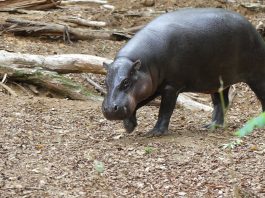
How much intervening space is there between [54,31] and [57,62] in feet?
6.86

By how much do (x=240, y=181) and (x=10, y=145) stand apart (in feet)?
6.91

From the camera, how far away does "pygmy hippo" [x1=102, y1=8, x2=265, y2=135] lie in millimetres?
5832

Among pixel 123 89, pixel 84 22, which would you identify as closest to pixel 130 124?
pixel 123 89

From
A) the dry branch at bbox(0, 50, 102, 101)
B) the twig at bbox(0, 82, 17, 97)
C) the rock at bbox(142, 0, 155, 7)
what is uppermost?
the dry branch at bbox(0, 50, 102, 101)

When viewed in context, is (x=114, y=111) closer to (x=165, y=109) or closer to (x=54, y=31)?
(x=165, y=109)

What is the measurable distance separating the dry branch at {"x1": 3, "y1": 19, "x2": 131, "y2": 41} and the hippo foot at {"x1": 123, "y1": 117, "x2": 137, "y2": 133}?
421 centimetres

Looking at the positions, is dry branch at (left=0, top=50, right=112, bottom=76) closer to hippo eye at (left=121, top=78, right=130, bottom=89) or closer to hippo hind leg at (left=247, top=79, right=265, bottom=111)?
hippo hind leg at (left=247, top=79, right=265, bottom=111)

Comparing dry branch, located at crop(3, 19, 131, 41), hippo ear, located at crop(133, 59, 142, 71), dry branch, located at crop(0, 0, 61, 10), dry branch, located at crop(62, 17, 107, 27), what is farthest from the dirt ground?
dry branch, located at crop(0, 0, 61, 10)

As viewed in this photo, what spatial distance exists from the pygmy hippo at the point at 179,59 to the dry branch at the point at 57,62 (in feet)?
6.34

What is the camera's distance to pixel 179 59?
6.16 metres

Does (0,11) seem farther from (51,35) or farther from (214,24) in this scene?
(214,24)

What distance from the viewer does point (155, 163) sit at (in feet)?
17.0

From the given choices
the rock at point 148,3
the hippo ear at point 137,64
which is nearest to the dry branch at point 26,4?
the rock at point 148,3

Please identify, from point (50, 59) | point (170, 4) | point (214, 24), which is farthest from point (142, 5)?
point (214, 24)
